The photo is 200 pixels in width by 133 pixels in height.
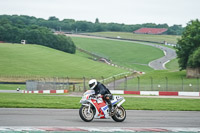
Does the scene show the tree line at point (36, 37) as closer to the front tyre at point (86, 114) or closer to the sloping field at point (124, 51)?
the sloping field at point (124, 51)

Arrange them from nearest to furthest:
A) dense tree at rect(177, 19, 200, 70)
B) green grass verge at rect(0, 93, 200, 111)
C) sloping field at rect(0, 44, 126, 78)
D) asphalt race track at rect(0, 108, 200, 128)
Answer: asphalt race track at rect(0, 108, 200, 128), green grass verge at rect(0, 93, 200, 111), dense tree at rect(177, 19, 200, 70), sloping field at rect(0, 44, 126, 78)

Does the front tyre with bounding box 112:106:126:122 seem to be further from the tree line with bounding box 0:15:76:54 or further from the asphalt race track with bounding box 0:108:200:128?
the tree line with bounding box 0:15:76:54

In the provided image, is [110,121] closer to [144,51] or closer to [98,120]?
[98,120]

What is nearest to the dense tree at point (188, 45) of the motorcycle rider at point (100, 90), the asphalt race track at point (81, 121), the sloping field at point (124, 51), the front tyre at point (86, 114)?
the sloping field at point (124, 51)

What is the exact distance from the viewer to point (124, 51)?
149000 millimetres

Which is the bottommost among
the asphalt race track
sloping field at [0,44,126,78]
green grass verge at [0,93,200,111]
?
sloping field at [0,44,126,78]

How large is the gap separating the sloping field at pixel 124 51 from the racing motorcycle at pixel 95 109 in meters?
99.3

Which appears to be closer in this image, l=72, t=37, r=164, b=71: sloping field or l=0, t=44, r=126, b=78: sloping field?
l=0, t=44, r=126, b=78: sloping field

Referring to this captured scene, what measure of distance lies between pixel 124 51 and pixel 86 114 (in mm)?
131740

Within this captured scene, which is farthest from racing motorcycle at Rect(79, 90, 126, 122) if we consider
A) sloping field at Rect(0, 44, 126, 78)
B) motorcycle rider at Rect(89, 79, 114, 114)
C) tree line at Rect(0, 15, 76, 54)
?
tree line at Rect(0, 15, 76, 54)

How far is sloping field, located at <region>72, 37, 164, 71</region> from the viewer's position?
130 meters

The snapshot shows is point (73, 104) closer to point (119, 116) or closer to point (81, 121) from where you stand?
point (119, 116)

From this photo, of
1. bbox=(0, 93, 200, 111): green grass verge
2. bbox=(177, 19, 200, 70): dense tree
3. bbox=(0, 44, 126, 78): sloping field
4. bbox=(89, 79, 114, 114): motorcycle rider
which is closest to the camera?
bbox=(89, 79, 114, 114): motorcycle rider

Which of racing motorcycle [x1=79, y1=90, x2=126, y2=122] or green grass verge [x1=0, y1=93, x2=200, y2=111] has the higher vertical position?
racing motorcycle [x1=79, y1=90, x2=126, y2=122]
